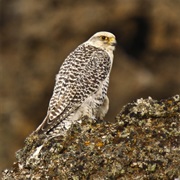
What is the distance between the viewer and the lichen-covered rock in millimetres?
7184

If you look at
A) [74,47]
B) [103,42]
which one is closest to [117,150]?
[103,42]

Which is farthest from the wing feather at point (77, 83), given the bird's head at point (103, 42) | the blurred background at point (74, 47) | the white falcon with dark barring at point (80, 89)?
the blurred background at point (74, 47)

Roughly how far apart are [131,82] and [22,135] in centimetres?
395

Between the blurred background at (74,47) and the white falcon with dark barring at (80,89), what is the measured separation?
12.0m

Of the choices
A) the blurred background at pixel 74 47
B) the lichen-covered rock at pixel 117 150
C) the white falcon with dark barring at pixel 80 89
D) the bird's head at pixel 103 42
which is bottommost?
the lichen-covered rock at pixel 117 150

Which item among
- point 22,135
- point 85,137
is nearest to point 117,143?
point 85,137

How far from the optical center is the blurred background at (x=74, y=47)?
24.6 meters

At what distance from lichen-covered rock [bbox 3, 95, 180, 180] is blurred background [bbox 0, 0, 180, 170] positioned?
15.4 meters

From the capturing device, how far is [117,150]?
7414 mm

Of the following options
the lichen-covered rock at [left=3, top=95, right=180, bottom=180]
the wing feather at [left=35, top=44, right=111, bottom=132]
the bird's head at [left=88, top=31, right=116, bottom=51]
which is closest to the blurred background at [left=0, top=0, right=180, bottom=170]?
the bird's head at [left=88, top=31, right=116, bottom=51]

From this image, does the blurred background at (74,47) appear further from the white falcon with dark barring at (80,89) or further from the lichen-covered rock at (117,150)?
the lichen-covered rock at (117,150)

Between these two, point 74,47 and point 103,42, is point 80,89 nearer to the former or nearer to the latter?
point 103,42

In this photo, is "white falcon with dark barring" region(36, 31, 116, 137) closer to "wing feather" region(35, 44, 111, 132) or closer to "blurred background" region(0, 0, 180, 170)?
"wing feather" region(35, 44, 111, 132)

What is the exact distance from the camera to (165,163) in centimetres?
714
